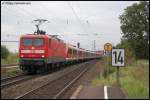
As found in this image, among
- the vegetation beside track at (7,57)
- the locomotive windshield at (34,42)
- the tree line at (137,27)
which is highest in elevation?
the tree line at (137,27)

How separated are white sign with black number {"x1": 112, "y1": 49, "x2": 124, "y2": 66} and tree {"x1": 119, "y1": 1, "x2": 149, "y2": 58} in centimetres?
5703

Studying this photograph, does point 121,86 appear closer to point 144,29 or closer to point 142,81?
point 142,81

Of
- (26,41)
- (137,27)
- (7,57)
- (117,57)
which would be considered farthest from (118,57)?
(137,27)

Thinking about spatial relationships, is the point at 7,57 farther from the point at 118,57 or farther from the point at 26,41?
the point at 118,57

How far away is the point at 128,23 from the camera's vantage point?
81812mm

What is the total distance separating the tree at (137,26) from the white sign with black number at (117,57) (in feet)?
187

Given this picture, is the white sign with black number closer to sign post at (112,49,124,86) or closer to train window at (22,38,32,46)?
sign post at (112,49,124,86)

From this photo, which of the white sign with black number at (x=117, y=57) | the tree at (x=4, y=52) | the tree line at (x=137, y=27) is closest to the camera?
the white sign with black number at (x=117, y=57)

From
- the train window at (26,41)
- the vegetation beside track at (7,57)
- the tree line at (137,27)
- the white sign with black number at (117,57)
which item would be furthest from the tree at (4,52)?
the white sign with black number at (117,57)

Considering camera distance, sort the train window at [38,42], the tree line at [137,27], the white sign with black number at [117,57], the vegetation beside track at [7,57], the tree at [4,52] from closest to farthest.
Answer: the white sign with black number at [117,57] < the train window at [38,42] < the vegetation beside track at [7,57] < the tree at [4,52] < the tree line at [137,27]

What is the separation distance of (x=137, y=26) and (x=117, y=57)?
62914mm

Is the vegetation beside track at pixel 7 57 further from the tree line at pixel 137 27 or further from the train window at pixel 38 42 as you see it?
the tree line at pixel 137 27

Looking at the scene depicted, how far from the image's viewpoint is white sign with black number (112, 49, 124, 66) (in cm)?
1845

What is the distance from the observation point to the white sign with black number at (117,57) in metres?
18.5
